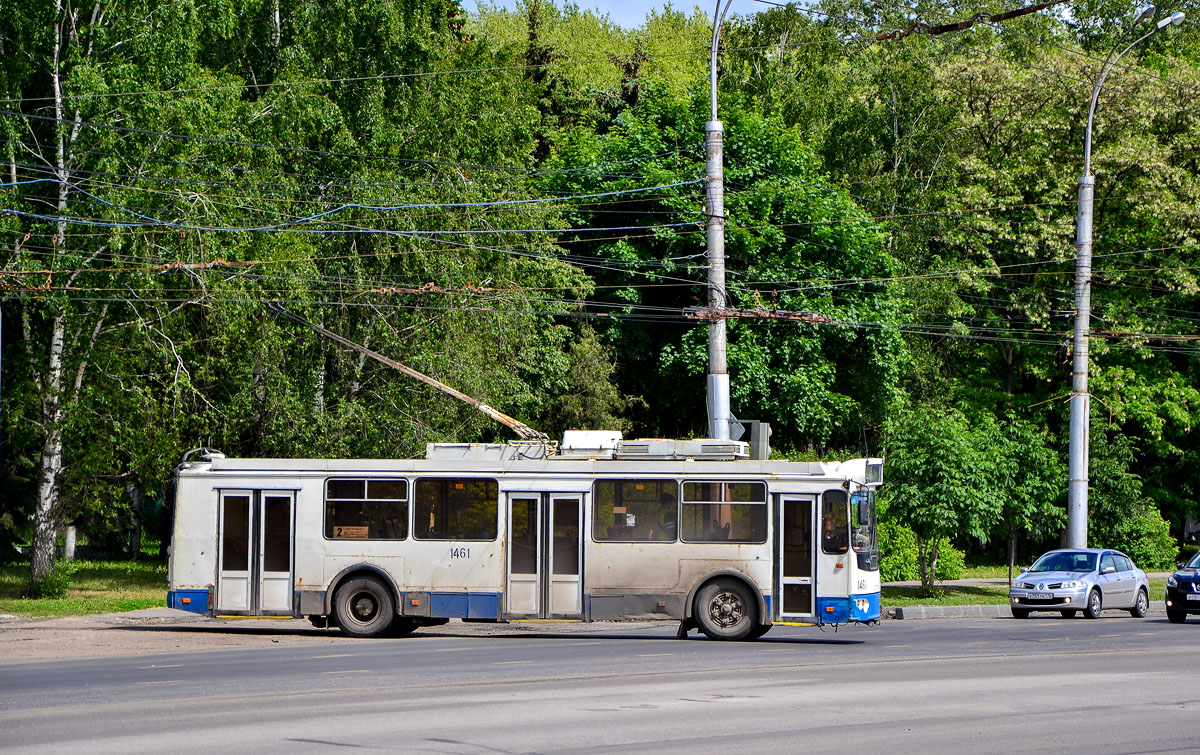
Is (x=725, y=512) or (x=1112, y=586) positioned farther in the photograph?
(x=1112, y=586)

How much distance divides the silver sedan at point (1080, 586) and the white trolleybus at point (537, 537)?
317 inches

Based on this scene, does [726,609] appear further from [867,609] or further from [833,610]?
[867,609]

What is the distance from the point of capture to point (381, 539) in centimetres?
2095

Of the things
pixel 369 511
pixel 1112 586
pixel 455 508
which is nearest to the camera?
pixel 455 508

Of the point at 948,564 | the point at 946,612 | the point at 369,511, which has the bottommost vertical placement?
the point at 946,612

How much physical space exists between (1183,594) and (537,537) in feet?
41.1

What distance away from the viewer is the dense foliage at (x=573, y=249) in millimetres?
28812

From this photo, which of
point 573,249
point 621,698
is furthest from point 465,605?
point 573,249

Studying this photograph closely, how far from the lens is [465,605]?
2067 cm

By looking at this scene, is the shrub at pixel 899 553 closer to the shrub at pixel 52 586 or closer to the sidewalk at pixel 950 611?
the sidewalk at pixel 950 611

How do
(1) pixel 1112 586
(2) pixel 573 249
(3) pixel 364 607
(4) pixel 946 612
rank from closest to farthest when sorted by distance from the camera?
(3) pixel 364 607
(1) pixel 1112 586
(4) pixel 946 612
(2) pixel 573 249

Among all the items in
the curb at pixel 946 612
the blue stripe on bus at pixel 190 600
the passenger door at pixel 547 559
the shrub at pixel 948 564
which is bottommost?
the curb at pixel 946 612

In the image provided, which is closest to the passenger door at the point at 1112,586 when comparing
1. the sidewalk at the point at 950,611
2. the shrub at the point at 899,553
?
the sidewalk at the point at 950,611

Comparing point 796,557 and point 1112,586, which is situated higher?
point 796,557
